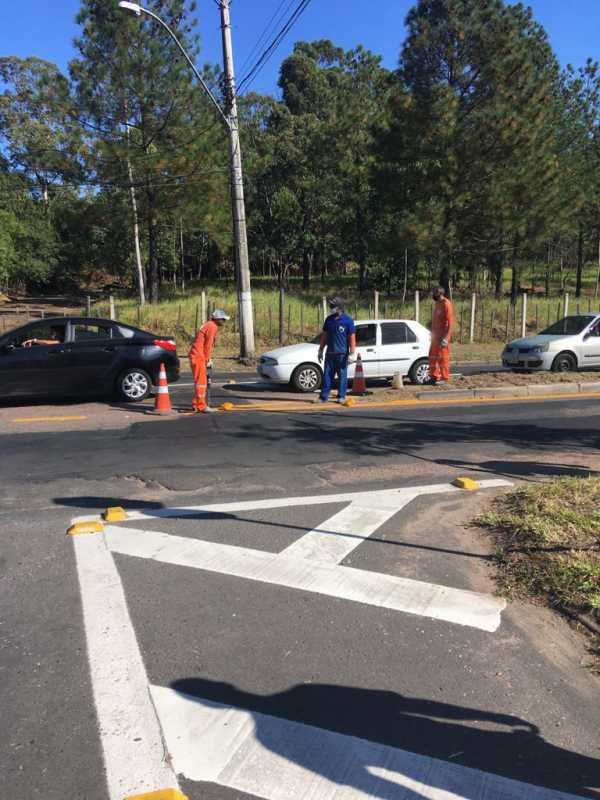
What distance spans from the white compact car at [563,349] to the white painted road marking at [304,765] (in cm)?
1375

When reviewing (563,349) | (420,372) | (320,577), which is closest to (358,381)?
(420,372)

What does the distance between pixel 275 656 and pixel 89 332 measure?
29.6 ft

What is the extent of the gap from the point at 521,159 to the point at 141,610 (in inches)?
1126

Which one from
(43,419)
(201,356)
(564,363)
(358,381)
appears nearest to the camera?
(43,419)

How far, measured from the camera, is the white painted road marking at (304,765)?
8.20ft

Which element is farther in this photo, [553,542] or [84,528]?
[84,528]

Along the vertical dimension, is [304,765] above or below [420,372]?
below

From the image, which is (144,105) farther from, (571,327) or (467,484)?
(467,484)

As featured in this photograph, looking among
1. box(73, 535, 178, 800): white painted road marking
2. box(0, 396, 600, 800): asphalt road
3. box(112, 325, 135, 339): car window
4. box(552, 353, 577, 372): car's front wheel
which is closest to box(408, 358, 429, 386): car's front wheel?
box(552, 353, 577, 372): car's front wheel

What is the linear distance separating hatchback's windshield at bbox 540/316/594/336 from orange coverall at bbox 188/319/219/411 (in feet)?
30.7

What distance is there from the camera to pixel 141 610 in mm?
3934

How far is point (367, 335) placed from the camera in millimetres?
13203

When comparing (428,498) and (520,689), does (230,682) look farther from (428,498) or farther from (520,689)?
(428,498)

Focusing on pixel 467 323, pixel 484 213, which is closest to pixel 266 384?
pixel 467 323
